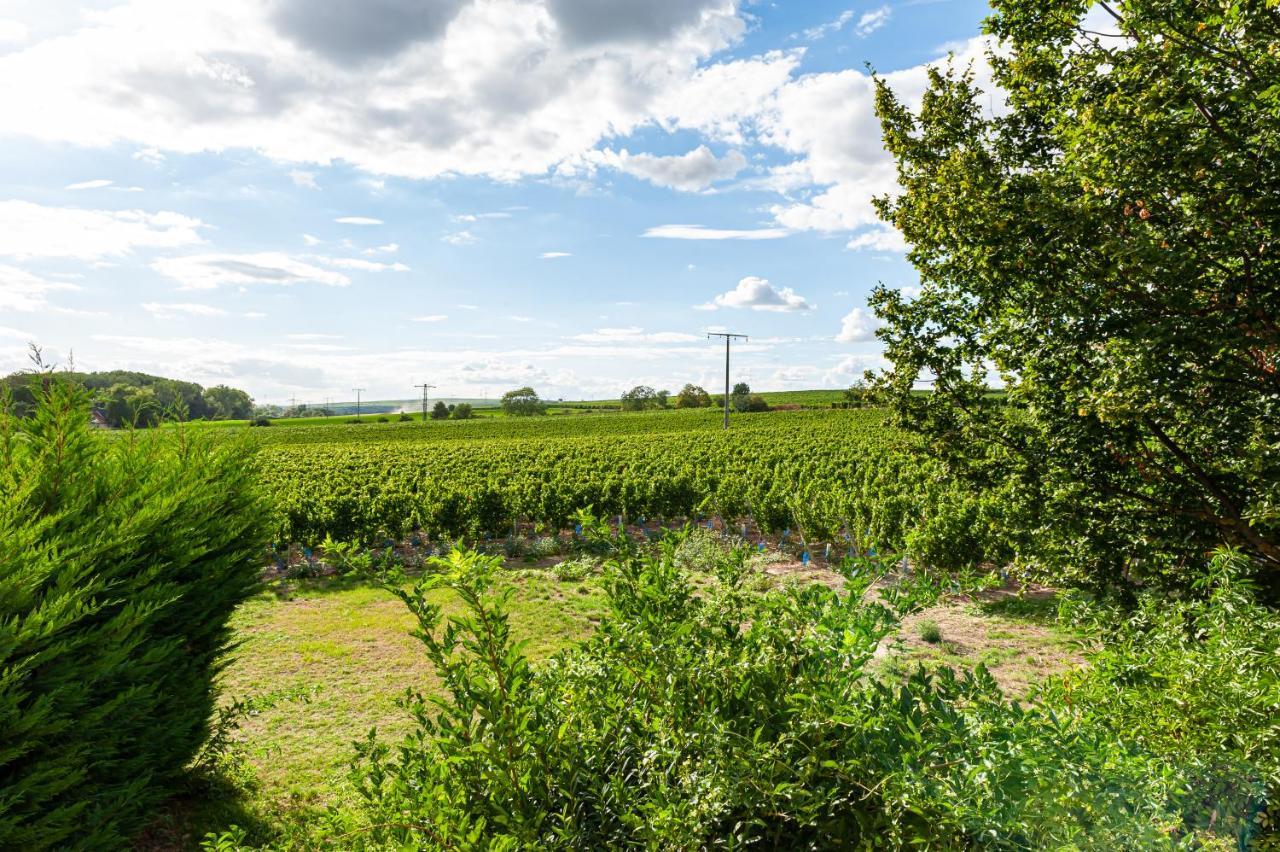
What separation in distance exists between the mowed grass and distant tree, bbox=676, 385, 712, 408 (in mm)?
95048

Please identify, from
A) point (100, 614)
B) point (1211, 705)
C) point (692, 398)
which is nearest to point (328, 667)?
point (100, 614)

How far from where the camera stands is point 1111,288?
4.19 metres

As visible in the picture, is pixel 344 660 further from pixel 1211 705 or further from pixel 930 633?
pixel 1211 705

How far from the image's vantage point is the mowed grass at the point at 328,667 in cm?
564

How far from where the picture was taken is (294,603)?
38.3ft

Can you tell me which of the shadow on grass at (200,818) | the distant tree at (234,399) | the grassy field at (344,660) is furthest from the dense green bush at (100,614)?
the distant tree at (234,399)

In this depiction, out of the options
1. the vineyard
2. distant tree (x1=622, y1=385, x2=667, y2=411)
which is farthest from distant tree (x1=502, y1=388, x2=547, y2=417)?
the vineyard

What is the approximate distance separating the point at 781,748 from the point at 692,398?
4275 inches

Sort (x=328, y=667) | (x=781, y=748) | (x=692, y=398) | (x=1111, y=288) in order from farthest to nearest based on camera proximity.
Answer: (x=692, y=398), (x=328, y=667), (x=1111, y=288), (x=781, y=748)

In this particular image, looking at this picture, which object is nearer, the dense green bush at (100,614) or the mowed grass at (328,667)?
the dense green bush at (100,614)

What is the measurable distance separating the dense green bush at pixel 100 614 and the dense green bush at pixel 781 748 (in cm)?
185

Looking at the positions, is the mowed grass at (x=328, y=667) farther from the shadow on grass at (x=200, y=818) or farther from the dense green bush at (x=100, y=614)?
the dense green bush at (x=100, y=614)

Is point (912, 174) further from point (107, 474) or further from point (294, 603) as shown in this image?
point (294, 603)

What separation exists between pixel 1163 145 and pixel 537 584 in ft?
37.2
